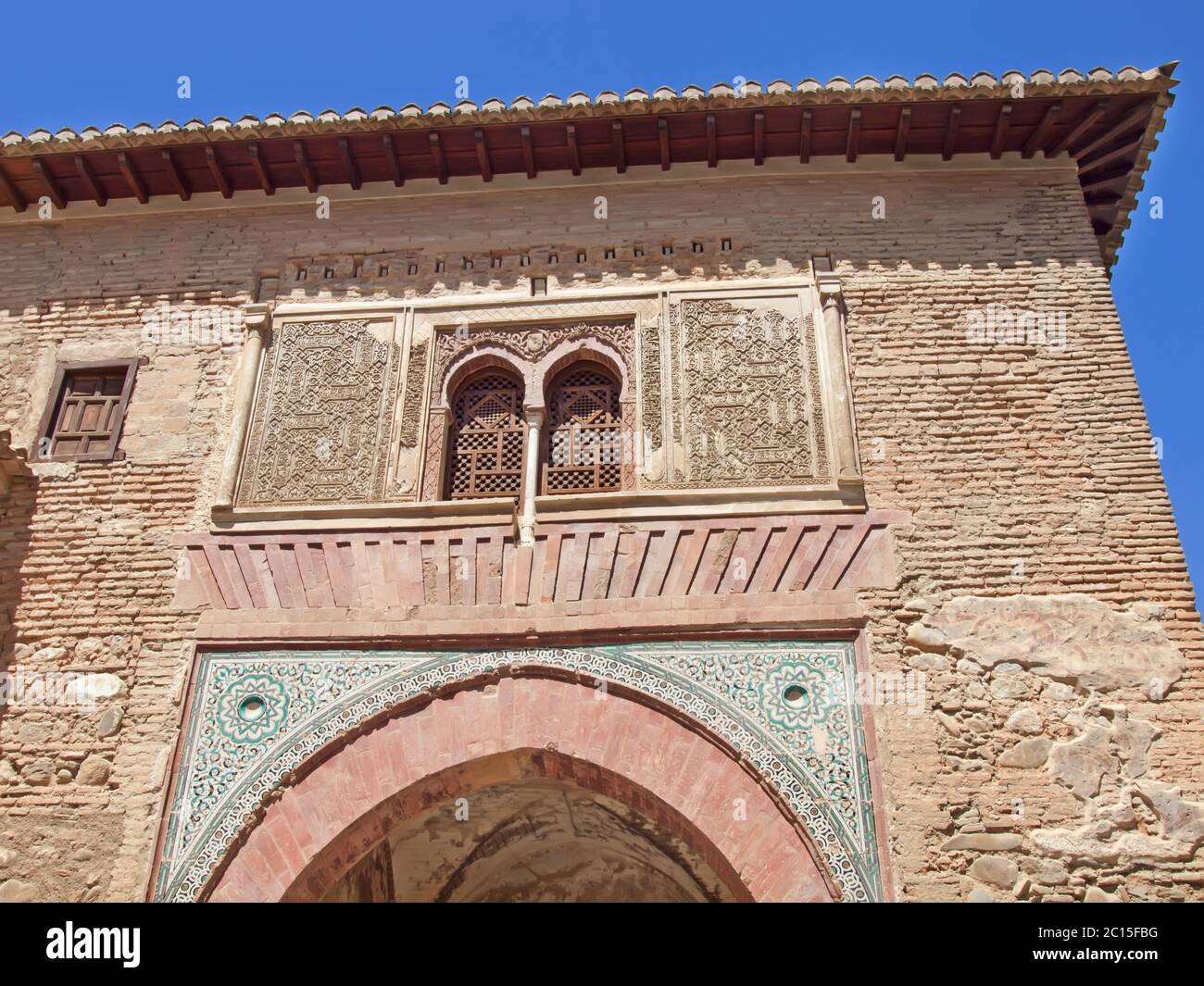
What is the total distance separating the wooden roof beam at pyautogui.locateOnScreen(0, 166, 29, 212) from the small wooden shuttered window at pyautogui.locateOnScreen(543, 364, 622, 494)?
3.89 m

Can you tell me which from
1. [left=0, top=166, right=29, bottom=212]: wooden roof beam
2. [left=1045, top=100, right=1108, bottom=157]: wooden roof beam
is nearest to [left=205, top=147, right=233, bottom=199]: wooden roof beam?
[left=0, top=166, right=29, bottom=212]: wooden roof beam

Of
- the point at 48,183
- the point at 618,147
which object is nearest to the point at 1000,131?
the point at 618,147

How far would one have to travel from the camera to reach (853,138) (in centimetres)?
747

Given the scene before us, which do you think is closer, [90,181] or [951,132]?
[951,132]

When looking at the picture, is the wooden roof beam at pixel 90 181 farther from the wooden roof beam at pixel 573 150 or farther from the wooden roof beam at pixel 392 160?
the wooden roof beam at pixel 573 150

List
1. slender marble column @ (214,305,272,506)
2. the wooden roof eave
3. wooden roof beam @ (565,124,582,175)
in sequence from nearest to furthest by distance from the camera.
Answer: slender marble column @ (214,305,272,506)
the wooden roof eave
wooden roof beam @ (565,124,582,175)

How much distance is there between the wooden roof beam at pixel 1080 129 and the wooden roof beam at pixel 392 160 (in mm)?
4096

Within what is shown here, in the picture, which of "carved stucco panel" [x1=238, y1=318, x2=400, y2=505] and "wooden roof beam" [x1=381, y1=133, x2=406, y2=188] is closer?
"carved stucco panel" [x1=238, y1=318, x2=400, y2=505]

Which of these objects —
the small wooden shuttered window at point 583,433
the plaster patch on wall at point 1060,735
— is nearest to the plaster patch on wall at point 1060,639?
the plaster patch on wall at point 1060,735

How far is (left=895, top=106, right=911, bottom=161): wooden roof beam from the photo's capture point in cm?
730

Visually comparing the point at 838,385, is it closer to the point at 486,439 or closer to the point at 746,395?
the point at 746,395

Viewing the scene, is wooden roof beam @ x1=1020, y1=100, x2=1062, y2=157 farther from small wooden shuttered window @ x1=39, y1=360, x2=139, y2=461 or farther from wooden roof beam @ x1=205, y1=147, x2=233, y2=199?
small wooden shuttered window @ x1=39, y1=360, x2=139, y2=461

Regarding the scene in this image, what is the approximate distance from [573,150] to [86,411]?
11.0ft
